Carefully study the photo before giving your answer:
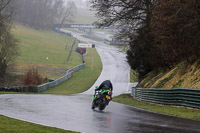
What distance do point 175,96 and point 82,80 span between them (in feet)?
148

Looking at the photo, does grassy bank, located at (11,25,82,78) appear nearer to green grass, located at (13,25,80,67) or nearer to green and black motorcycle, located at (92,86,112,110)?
green grass, located at (13,25,80,67)

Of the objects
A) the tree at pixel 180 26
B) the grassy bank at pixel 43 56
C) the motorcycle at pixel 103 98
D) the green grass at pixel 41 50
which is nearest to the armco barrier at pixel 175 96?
the tree at pixel 180 26

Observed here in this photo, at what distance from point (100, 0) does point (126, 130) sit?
74.6 ft

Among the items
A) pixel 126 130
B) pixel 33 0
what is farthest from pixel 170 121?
pixel 33 0

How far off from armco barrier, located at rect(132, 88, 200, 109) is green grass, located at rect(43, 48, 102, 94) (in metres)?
26.7

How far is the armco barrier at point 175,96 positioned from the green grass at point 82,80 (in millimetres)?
26667

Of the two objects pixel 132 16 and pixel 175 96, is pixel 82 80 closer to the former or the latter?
pixel 132 16

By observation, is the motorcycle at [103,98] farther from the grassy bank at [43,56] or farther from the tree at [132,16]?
the grassy bank at [43,56]

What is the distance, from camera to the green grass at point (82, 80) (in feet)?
172

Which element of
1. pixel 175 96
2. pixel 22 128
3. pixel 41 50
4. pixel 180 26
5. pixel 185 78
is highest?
pixel 41 50

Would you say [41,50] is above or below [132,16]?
below

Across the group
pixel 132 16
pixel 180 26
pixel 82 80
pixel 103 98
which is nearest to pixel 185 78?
pixel 180 26

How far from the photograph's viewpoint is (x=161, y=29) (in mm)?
23703

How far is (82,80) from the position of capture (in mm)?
63594
